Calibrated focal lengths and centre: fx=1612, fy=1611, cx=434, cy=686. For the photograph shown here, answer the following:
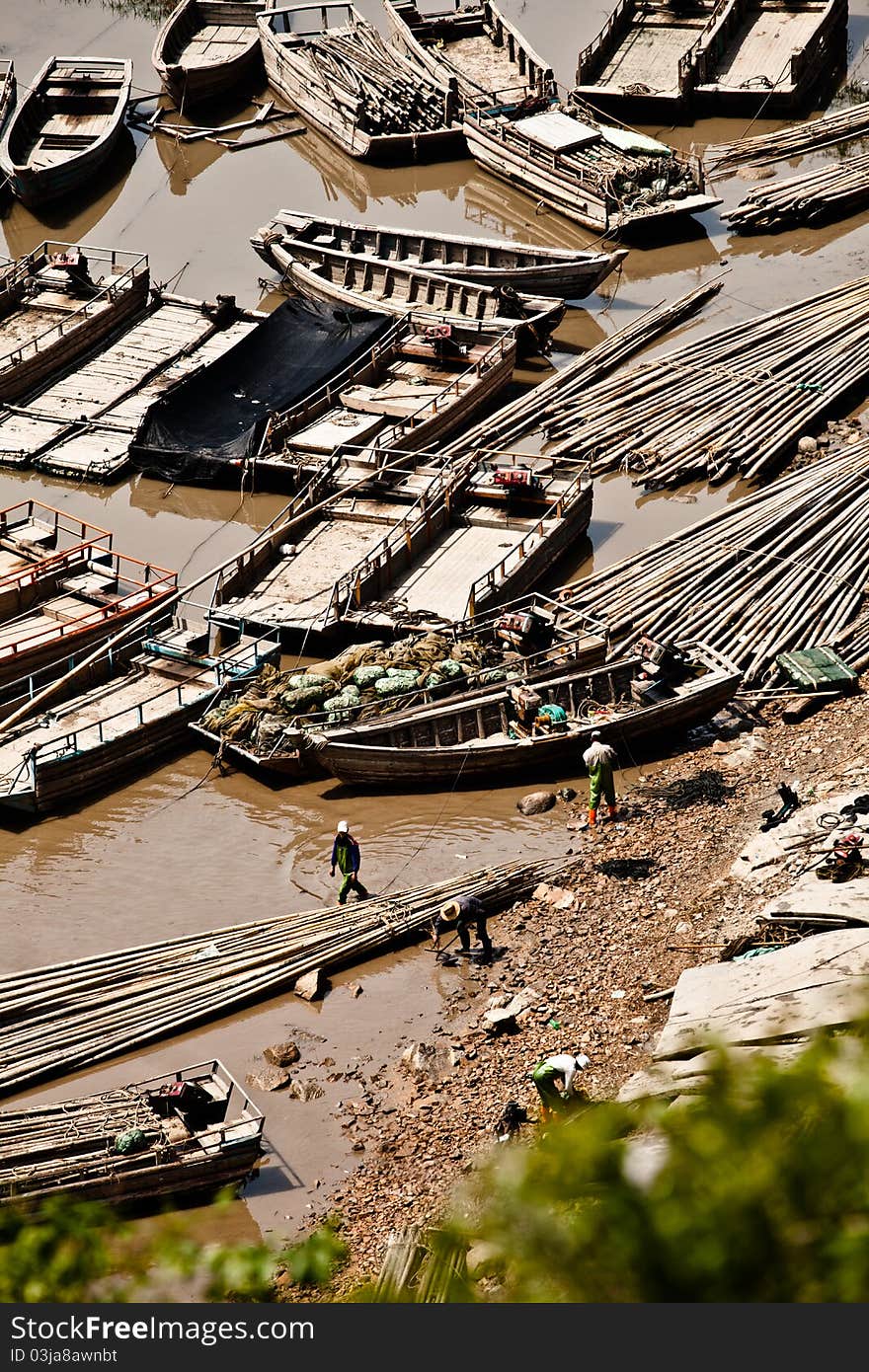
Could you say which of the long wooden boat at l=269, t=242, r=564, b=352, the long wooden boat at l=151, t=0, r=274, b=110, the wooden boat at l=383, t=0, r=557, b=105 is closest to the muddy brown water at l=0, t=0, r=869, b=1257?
the long wooden boat at l=151, t=0, r=274, b=110

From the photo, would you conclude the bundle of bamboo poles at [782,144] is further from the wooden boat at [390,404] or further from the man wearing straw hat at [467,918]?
the man wearing straw hat at [467,918]

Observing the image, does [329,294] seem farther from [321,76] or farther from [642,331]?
[321,76]

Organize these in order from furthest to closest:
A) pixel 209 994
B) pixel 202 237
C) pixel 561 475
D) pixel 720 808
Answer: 1. pixel 202 237
2. pixel 561 475
3. pixel 720 808
4. pixel 209 994

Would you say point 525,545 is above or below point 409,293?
below

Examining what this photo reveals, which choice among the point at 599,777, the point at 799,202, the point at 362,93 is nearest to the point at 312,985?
the point at 599,777

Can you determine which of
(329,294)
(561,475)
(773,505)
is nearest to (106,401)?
(329,294)

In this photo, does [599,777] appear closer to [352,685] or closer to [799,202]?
[352,685]

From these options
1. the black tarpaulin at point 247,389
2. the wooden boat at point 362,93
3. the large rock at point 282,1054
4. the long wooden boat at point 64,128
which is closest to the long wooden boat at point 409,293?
the black tarpaulin at point 247,389
